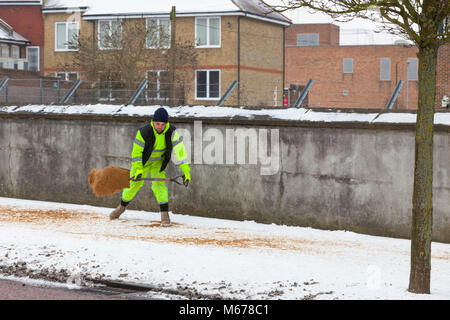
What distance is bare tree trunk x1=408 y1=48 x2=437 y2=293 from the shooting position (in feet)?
25.4

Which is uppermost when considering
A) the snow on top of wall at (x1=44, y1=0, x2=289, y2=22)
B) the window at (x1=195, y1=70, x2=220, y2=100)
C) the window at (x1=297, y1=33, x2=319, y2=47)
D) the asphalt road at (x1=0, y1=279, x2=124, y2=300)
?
the window at (x1=297, y1=33, x2=319, y2=47)

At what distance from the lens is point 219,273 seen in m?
8.42

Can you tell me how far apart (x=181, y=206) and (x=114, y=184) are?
1.43 m

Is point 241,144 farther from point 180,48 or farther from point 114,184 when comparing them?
point 180,48

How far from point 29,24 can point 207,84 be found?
46.8ft

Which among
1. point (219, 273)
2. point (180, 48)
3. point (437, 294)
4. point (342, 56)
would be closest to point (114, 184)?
point (219, 273)

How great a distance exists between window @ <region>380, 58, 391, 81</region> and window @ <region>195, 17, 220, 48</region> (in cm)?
2675

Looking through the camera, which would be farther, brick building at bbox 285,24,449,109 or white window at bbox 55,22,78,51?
brick building at bbox 285,24,449,109

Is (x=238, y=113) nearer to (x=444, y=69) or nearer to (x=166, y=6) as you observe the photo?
(x=444, y=69)

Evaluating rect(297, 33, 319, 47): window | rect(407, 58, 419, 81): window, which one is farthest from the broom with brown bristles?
rect(297, 33, 319, 47): window

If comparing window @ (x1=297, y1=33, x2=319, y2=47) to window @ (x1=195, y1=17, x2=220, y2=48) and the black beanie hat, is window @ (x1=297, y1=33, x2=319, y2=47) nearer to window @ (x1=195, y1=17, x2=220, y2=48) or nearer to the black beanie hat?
window @ (x1=195, y1=17, x2=220, y2=48)

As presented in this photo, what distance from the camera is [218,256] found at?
9516mm

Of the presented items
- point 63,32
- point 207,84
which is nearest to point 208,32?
point 207,84
